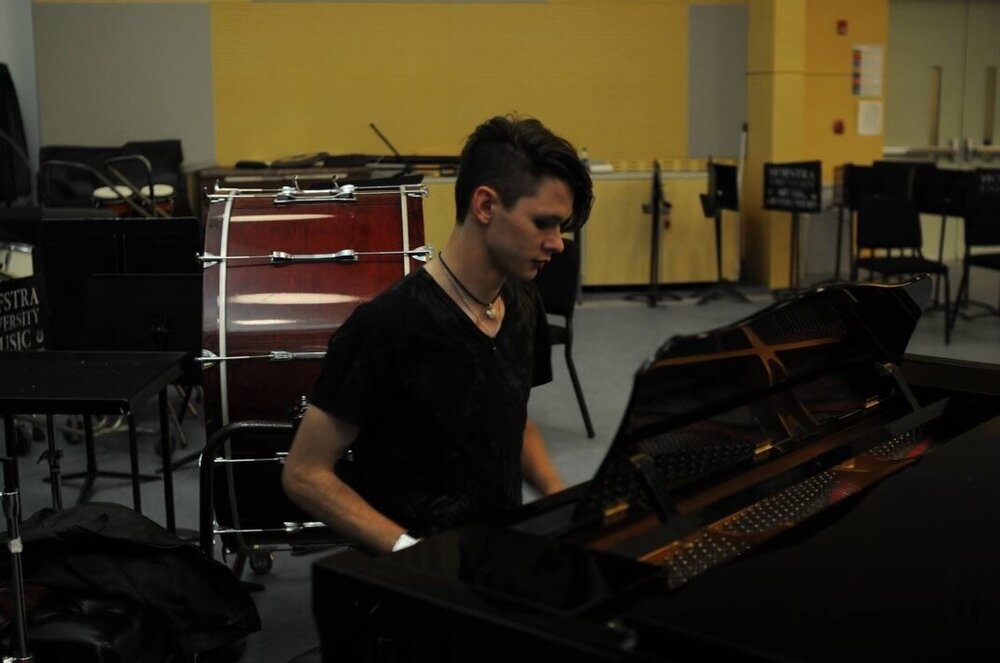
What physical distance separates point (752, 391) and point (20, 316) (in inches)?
119

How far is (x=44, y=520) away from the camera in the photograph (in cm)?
318

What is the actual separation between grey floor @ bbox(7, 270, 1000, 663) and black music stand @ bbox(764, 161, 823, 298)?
499 mm

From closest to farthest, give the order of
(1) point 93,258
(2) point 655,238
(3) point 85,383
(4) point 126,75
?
(3) point 85,383
(1) point 93,258
(2) point 655,238
(4) point 126,75

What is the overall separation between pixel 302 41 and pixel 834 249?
14.9ft

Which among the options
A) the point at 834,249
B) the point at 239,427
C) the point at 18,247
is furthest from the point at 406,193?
the point at 834,249

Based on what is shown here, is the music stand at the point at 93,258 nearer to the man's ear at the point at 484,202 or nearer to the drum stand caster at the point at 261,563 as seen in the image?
the drum stand caster at the point at 261,563

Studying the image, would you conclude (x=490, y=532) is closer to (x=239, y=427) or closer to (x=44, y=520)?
(x=239, y=427)

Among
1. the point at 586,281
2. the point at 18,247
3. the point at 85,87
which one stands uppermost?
the point at 85,87

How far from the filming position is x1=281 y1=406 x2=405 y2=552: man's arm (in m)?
2.09

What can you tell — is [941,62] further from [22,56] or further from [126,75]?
[22,56]

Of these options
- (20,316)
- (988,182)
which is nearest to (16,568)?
(20,316)

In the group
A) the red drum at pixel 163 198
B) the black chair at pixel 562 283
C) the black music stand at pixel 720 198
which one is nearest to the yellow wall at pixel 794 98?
the black music stand at pixel 720 198

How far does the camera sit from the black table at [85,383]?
2998 mm

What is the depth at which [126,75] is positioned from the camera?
965 cm
